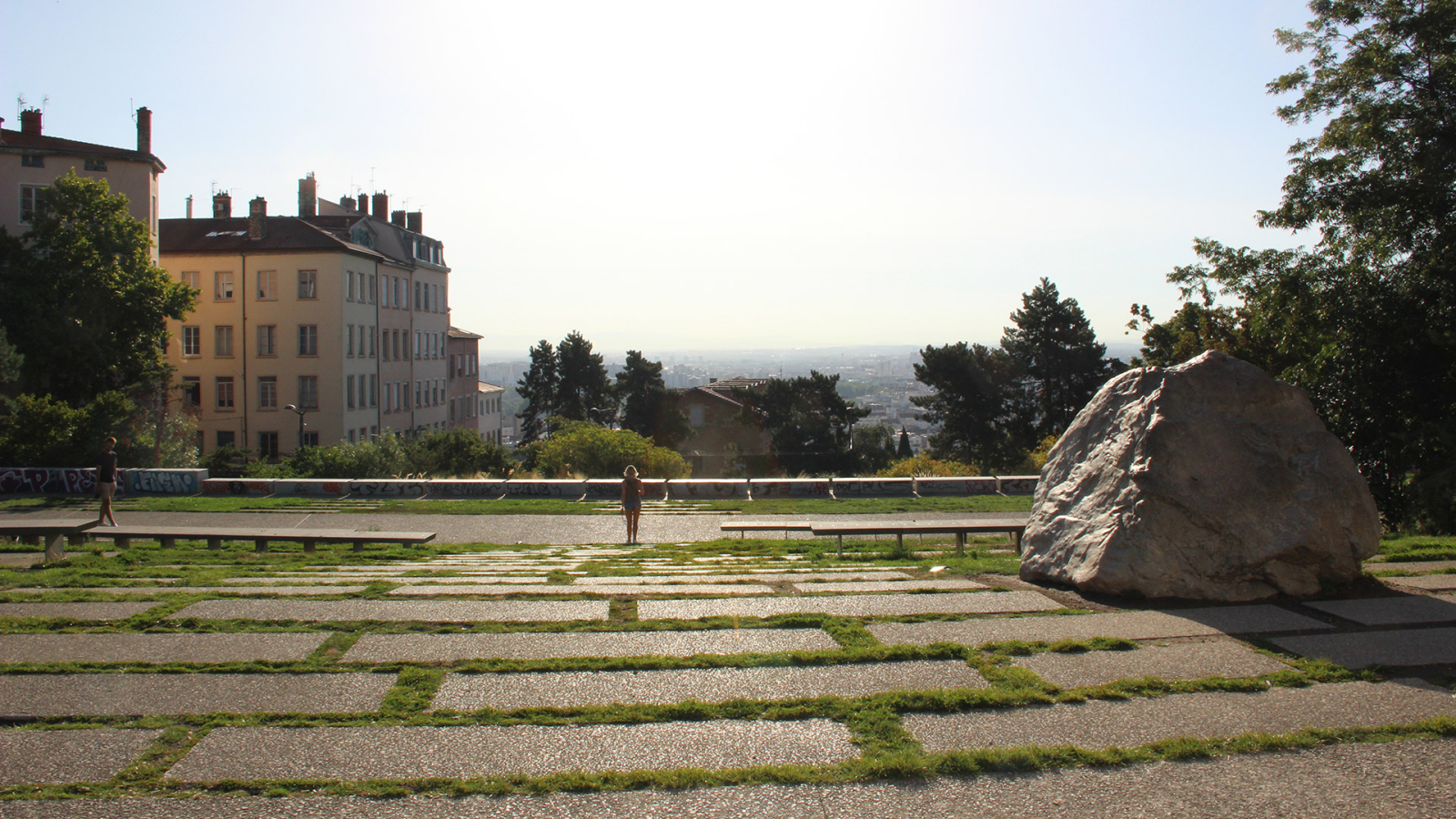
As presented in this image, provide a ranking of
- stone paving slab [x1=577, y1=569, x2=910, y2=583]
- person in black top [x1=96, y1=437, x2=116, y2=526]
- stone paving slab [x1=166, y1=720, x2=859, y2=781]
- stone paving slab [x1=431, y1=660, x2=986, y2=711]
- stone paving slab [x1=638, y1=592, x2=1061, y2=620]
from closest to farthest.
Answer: stone paving slab [x1=166, y1=720, x2=859, y2=781], stone paving slab [x1=431, y1=660, x2=986, y2=711], stone paving slab [x1=638, y1=592, x2=1061, y2=620], stone paving slab [x1=577, y1=569, x2=910, y2=583], person in black top [x1=96, y1=437, x2=116, y2=526]

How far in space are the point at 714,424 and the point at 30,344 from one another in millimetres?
50183

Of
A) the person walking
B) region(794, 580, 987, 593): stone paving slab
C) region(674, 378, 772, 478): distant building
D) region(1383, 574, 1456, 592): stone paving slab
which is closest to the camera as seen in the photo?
region(1383, 574, 1456, 592): stone paving slab

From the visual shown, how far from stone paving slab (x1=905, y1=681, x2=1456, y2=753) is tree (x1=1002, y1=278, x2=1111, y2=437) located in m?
54.5

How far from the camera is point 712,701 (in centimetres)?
575

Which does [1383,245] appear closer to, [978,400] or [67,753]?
[67,753]

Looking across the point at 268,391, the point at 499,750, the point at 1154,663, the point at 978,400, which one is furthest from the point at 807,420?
the point at 499,750

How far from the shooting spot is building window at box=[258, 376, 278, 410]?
5312 centimetres

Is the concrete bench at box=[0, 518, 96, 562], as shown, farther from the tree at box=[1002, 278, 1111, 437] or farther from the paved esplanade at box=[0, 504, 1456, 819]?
the tree at box=[1002, 278, 1111, 437]

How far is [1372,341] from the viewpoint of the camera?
57.0ft

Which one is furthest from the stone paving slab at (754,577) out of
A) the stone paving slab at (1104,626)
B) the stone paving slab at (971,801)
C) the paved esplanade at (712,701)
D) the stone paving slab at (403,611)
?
the stone paving slab at (971,801)

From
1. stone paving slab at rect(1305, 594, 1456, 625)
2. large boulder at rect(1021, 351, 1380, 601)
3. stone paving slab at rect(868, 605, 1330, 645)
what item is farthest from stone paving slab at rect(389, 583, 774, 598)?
stone paving slab at rect(1305, 594, 1456, 625)

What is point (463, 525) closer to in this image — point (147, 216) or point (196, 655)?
point (196, 655)

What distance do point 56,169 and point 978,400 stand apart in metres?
49.0

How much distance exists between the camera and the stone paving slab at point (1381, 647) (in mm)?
6438
